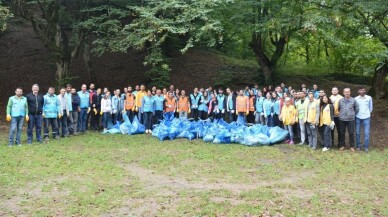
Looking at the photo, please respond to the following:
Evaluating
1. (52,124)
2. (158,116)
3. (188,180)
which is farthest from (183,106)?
(188,180)

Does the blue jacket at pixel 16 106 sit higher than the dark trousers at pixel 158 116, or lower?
higher

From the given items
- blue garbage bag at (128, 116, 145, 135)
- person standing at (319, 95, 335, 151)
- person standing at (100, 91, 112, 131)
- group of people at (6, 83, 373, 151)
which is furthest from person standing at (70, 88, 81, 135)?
person standing at (319, 95, 335, 151)

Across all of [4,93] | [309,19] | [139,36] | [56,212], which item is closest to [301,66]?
[309,19]

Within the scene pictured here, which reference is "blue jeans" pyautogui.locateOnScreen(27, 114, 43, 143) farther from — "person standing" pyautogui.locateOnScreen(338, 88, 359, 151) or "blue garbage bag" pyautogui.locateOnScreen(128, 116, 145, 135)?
"person standing" pyautogui.locateOnScreen(338, 88, 359, 151)

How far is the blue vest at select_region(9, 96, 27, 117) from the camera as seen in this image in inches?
477

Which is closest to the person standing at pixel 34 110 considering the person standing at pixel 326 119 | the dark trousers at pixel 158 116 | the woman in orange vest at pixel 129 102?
the woman in orange vest at pixel 129 102

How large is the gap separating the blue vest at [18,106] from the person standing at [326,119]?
30.7ft

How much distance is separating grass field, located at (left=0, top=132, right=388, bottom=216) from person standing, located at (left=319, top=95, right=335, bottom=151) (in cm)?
45

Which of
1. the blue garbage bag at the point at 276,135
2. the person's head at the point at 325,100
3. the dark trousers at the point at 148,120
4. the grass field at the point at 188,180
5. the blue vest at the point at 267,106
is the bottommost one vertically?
the grass field at the point at 188,180

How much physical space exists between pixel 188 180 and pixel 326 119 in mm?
5613

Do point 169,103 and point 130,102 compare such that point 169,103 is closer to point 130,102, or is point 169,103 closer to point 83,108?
point 130,102

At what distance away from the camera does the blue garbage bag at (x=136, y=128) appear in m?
15.2

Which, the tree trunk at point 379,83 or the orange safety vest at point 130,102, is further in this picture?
the tree trunk at point 379,83

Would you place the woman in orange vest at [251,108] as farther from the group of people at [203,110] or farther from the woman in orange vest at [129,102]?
the woman in orange vest at [129,102]
